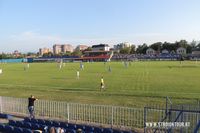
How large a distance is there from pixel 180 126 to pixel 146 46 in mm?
176194

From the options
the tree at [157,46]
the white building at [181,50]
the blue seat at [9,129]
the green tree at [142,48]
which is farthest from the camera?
the green tree at [142,48]

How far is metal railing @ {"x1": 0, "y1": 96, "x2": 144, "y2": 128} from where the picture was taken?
15.0 m

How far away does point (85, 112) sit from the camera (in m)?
16.3

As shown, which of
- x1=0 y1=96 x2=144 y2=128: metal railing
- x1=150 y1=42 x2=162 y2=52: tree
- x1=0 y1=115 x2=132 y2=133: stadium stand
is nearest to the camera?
x1=0 y1=115 x2=132 y2=133: stadium stand

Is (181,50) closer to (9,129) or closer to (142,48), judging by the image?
(142,48)

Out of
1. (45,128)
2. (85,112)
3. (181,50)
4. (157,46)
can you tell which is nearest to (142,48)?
(157,46)

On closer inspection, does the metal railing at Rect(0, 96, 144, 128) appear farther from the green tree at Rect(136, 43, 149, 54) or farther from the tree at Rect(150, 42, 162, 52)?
the green tree at Rect(136, 43, 149, 54)

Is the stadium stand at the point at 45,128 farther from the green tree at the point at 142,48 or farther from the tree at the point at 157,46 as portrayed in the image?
the green tree at the point at 142,48

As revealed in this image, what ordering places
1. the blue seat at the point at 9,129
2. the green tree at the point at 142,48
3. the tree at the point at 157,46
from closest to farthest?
the blue seat at the point at 9,129, the tree at the point at 157,46, the green tree at the point at 142,48

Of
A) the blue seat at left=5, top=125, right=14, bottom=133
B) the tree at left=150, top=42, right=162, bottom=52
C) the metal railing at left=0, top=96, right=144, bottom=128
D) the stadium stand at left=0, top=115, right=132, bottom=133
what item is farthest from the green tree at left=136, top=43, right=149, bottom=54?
the blue seat at left=5, top=125, right=14, bottom=133

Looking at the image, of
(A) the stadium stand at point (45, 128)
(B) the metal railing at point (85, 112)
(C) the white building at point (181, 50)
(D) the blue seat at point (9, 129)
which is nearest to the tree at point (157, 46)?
(C) the white building at point (181, 50)

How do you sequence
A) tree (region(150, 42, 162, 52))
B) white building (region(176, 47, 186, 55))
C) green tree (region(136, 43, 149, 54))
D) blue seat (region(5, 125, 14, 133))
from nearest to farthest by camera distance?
blue seat (region(5, 125, 14, 133)), white building (region(176, 47, 186, 55)), tree (region(150, 42, 162, 52)), green tree (region(136, 43, 149, 54))

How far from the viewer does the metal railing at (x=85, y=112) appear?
49.2 feet

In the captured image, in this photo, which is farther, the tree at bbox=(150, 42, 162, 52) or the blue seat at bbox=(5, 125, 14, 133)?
the tree at bbox=(150, 42, 162, 52)
